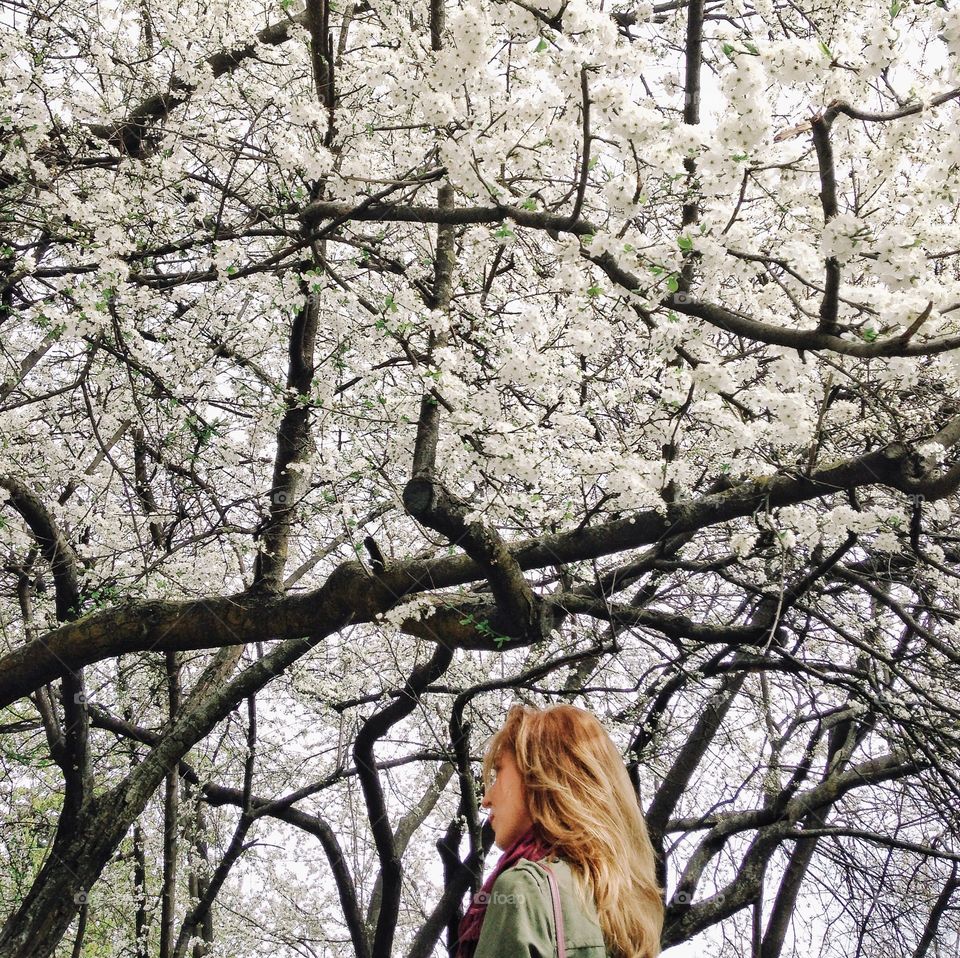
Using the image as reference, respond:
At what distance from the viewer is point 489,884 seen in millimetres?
1543

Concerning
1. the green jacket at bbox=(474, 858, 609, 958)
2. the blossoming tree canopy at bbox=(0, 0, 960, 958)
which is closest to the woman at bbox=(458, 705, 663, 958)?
the green jacket at bbox=(474, 858, 609, 958)

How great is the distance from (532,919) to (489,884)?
8.4 inches

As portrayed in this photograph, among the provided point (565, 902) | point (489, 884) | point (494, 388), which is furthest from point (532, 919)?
point (494, 388)

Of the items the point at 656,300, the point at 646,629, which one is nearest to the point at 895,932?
the point at 646,629

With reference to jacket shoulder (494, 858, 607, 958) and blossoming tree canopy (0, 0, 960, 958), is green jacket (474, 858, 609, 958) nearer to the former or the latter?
jacket shoulder (494, 858, 607, 958)

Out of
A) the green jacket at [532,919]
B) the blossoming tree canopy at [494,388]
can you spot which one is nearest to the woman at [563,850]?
the green jacket at [532,919]

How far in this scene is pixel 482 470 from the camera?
4164 mm

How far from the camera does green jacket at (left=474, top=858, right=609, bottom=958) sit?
4.31 ft

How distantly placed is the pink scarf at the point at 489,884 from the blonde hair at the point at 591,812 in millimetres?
19

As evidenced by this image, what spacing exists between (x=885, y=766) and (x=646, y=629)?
2.08m

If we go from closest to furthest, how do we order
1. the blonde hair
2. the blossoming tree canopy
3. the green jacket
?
1. the green jacket
2. the blonde hair
3. the blossoming tree canopy

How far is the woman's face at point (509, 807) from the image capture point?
1.57 meters

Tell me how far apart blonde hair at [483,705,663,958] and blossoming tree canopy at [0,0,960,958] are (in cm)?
154

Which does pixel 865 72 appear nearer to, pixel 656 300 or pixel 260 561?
pixel 656 300
